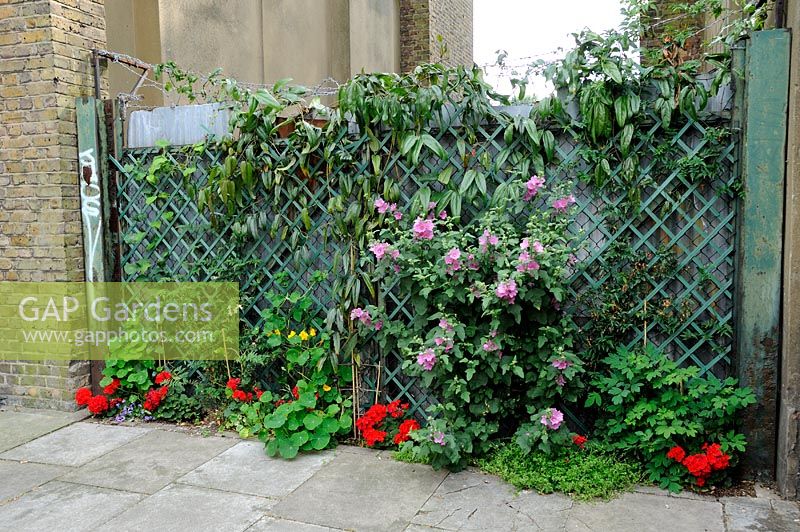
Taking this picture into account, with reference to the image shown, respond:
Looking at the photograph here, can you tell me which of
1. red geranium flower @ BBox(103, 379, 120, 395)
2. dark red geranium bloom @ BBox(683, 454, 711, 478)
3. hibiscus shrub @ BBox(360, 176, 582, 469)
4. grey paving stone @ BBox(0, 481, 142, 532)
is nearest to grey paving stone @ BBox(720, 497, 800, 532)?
dark red geranium bloom @ BBox(683, 454, 711, 478)

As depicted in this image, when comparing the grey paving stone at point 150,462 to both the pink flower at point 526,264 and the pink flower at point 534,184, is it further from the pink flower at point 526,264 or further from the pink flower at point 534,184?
the pink flower at point 534,184

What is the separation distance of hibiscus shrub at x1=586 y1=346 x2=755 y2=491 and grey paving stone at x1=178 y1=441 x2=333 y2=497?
1.64 meters

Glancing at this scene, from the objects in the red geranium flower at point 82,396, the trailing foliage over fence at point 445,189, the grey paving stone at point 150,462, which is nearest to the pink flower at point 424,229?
the trailing foliage over fence at point 445,189

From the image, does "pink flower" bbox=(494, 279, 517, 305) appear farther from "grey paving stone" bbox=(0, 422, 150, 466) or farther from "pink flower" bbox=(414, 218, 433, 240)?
"grey paving stone" bbox=(0, 422, 150, 466)

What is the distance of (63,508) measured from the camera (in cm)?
345

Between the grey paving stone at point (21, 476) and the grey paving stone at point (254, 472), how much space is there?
796 millimetres

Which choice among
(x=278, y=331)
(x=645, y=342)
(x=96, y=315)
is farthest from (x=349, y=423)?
(x=96, y=315)

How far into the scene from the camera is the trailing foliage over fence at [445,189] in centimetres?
368

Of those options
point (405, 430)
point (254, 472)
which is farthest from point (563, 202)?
point (254, 472)

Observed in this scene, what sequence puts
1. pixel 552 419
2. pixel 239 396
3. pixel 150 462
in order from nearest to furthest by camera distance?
1. pixel 552 419
2. pixel 150 462
3. pixel 239 396

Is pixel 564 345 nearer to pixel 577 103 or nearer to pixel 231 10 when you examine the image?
pixel 577 103

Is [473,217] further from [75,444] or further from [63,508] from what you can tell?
[75,444]

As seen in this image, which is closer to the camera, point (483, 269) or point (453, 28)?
point (483, 269)

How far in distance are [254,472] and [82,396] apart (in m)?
1.81
